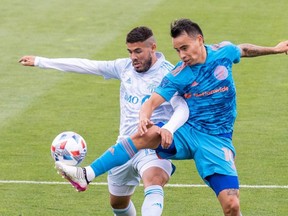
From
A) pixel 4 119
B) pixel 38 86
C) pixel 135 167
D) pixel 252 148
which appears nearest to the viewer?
pixel 135 167

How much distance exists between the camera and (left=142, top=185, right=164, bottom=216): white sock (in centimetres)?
1019

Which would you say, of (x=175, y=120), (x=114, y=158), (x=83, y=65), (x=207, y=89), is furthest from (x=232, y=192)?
(x=83, y=65)

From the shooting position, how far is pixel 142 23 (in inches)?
830

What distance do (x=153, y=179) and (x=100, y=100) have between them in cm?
626

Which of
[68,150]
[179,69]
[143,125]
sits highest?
[179,69]

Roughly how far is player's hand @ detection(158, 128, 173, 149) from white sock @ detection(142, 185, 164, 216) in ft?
1.75

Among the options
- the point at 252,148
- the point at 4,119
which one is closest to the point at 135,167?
the point at 252,148

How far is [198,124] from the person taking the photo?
410 inches

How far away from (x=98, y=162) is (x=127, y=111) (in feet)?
3.02

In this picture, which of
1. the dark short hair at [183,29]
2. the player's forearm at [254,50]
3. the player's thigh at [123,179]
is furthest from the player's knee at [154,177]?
the player's forearm at [254,50]

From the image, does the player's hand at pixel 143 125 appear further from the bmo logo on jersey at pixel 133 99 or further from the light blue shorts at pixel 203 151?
the bmo logo on jersey at pixel 133 99

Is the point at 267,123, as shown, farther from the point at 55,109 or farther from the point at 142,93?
the point at 142,93

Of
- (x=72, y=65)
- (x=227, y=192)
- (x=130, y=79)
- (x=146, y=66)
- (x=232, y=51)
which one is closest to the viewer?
(x=227, y=192)

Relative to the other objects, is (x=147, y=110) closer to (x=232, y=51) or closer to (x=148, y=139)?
(x=148, y=139)
